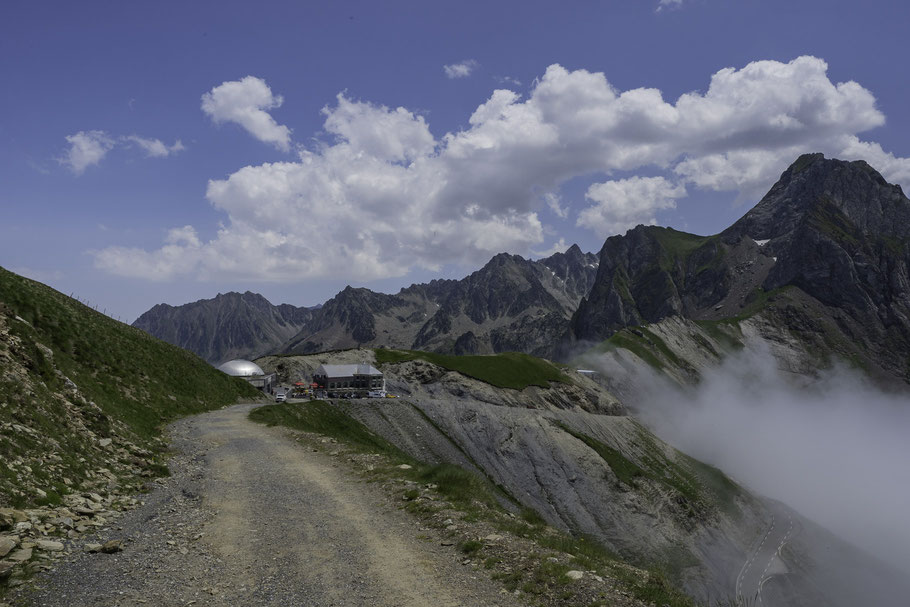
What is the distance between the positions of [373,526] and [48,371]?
808 inches

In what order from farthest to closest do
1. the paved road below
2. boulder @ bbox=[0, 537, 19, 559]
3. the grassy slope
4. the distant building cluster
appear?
the distant building cluster < the paved road below < the grassy slope < boulder @ bbox=[0, 537, 19, 559]

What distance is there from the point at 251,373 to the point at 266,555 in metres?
102

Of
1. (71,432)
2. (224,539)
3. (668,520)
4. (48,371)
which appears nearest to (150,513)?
(224,539)

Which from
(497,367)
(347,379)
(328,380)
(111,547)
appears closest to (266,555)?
(111,547)

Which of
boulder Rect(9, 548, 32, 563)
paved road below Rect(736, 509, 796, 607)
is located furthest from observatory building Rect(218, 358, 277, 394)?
paved road below Rect(736, 509, 796, 607)

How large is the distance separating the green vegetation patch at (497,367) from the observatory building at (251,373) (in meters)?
A: 33.8

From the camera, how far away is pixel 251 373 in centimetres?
10688

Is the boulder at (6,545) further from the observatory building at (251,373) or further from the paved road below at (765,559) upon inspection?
the observatory building at (251,373)

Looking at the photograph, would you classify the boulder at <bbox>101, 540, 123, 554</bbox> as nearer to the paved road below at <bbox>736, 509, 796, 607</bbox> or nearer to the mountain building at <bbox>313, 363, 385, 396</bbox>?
the mountain building at <bbox>313, 363, 385, 396</bbox>

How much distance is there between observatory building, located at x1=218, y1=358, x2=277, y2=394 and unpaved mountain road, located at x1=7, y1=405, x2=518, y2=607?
8660 cm

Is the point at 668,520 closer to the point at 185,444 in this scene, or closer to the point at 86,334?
the point at 185,444

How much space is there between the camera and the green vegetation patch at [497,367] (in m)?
140

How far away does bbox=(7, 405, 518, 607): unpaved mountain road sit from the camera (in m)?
11.3

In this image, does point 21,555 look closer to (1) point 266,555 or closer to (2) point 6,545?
(2) point 6,545
